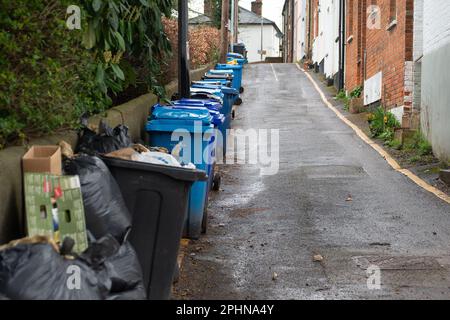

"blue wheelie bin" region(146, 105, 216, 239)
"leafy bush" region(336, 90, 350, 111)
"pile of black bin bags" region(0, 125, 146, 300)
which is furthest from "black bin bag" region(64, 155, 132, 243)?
"leafy bush" region(336, 90, 350, 111)

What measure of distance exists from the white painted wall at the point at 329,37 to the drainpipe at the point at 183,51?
1676 centimetres

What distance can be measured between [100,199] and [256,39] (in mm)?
78525

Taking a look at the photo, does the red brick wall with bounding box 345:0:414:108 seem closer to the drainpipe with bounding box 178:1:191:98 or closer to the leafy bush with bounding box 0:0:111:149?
the drainpipe with bounding box 178:1:191:98

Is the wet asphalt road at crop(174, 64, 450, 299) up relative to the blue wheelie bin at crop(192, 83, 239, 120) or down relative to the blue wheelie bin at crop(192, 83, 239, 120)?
down

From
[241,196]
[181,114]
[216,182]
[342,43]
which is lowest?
[241,196]

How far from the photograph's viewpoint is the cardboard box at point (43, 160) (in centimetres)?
439

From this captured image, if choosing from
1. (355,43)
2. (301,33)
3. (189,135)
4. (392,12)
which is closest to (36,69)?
(189,135)

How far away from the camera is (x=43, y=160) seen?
4398mm

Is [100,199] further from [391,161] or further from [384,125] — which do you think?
[384,125]

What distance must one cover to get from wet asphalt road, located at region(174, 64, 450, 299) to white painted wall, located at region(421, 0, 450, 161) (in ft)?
3.08

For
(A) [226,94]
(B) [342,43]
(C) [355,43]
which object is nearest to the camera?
(A) [226,94]

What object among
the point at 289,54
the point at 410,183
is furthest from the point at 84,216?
the point at 289,54

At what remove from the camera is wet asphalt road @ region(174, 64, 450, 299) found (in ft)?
18.8
